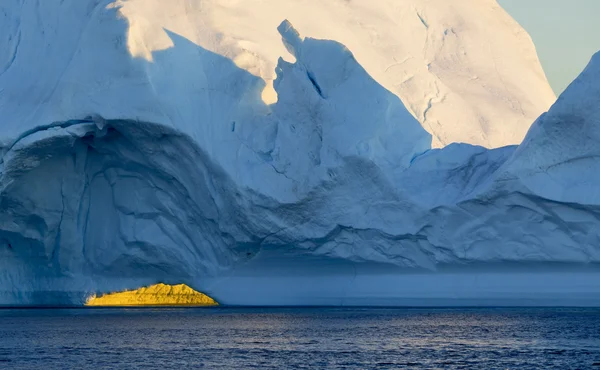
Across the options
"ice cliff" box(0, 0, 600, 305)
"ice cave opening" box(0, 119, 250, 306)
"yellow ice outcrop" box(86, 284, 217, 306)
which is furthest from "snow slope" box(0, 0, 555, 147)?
"yellow ice outcrop" box(86, 284, 217, 306)

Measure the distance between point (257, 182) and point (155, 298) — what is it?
5.39 m

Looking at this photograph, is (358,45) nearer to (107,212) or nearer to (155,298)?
(107,212)

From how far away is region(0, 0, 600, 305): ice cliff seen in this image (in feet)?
70.9

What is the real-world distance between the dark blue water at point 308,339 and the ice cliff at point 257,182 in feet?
2.71

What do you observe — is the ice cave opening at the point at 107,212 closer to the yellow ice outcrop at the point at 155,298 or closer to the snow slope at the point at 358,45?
the yellow ice outcrop at the point at 155,298

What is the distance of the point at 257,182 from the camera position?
22.8 meters

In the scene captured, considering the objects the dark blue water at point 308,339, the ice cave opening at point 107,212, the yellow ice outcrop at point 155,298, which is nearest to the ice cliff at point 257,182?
the ice cave opening at point 107,212

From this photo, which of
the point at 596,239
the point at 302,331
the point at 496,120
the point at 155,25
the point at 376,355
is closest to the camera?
the point at 376,355

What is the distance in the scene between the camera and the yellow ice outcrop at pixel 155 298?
25438 mm

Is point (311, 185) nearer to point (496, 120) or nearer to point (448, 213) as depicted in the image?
point (448, 213)

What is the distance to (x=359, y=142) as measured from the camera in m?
22.8

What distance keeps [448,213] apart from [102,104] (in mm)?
6988

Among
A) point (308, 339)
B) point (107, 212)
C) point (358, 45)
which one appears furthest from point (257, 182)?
point (358, 45)

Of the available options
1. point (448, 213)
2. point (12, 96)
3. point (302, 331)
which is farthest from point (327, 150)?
point (12, 96)
